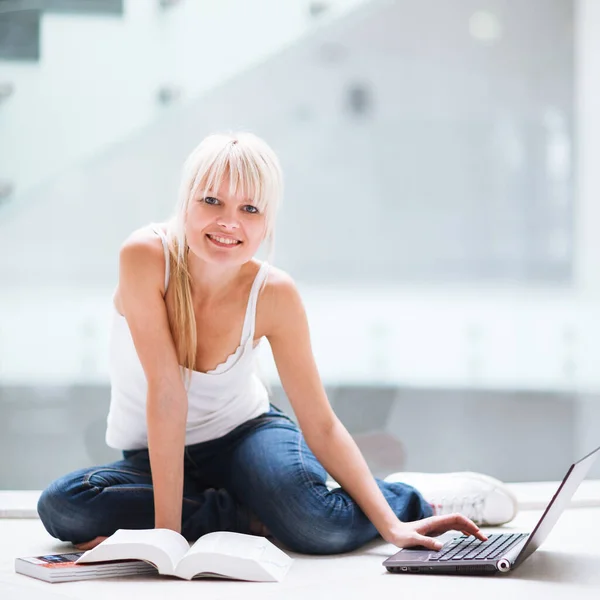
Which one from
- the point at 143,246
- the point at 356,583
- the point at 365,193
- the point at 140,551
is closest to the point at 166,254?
the point at 143,246

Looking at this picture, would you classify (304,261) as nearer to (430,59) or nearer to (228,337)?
(430,59)

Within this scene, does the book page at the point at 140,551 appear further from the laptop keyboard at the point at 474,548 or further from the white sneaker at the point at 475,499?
the white sneaker at the point at 475,499

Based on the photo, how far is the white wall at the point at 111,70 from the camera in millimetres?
2877

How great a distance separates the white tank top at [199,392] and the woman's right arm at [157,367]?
0.06 m

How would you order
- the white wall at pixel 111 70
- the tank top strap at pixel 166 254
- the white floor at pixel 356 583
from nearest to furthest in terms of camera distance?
the white floor at pixel 356 583 → the tank top strap at pixel 166 254 → the white wall at pixel 111 70

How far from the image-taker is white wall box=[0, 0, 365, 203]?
9.44 feet

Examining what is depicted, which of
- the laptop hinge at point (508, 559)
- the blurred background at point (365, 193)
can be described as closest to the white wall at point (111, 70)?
the blurred background at point (365, 193)

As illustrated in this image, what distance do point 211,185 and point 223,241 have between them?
3.5 inches

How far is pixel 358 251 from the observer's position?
3.40 m

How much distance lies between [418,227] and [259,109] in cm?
78

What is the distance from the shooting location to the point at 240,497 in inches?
59.9

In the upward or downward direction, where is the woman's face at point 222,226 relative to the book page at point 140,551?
upward

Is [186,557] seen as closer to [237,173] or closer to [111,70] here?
[237,173]

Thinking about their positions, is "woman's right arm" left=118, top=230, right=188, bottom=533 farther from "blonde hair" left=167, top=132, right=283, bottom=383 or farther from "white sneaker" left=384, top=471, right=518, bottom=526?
"white sneaker" left=384, top=471, right=518, bottom=526
